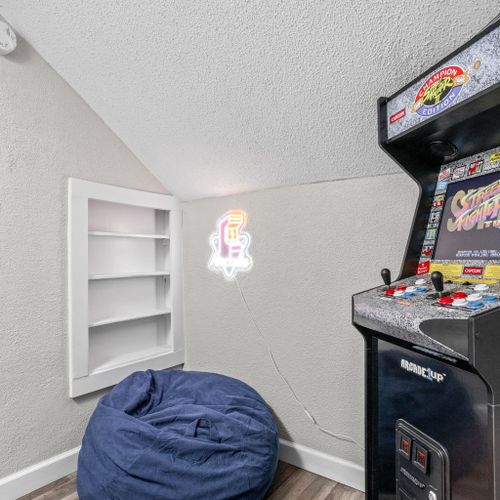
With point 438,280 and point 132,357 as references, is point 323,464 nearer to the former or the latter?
point 132,357

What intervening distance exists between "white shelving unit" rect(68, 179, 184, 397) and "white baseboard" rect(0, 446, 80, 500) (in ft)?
1.12

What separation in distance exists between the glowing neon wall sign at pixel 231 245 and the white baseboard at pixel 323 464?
1088mm

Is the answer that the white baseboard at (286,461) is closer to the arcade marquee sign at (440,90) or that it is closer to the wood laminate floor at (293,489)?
the wood laminate floor at (293,489)

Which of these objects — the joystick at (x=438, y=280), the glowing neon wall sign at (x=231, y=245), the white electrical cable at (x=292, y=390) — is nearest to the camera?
the joystick at (x=438, y=280)

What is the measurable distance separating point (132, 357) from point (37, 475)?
0.77 metres

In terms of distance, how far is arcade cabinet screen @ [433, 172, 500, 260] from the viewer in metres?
1.00

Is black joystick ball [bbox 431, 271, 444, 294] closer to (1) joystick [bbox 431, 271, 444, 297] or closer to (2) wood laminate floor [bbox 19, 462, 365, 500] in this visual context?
(1) joystick [bbox 431, 271, 444, 297]

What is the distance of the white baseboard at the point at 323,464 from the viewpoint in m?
1.83

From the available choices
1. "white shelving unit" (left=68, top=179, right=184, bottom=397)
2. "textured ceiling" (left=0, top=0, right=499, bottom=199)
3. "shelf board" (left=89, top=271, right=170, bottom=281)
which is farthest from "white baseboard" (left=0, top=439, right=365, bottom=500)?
"textured ceiling" (left=0, top=0, right=499, bottom=199)

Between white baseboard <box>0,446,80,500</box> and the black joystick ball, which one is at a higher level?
the black joystick ball

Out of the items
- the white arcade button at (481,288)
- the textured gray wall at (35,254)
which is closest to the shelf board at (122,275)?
the textured gray wall at (35,254)

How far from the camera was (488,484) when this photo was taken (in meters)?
0.77

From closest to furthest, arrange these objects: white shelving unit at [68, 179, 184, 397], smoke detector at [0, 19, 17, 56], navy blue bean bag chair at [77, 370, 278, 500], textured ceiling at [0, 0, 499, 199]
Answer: textured ceiling at [0, 0, 499, 199] → navy blue bean bag chair at [77, 370, 278, 500] → smoke detector at [0, 19, 17, 56] → white shelving unit at [68, 179, 184, 397]

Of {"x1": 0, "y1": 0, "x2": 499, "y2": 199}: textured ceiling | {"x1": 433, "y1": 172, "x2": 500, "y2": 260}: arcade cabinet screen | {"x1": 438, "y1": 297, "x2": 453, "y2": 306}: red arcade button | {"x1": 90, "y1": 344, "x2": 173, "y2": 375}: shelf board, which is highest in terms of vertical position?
{"x1": 0, "y1": 0, "x2": 499, "y2": 199}: textured ceiling
